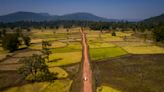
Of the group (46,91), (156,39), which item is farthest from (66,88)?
(156,39)

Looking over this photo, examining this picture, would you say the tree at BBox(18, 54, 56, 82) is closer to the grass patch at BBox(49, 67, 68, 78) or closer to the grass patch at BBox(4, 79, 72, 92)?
the grass patch at BBox(4, 79, 72, 92)

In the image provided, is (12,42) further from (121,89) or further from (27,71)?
(121,89)

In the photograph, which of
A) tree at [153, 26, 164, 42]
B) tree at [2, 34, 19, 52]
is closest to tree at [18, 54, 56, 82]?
tree at [2, 34, 19, 52]

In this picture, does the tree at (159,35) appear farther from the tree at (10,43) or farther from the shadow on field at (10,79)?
the shadow on field at (10,79)

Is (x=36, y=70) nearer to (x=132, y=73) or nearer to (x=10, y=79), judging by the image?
(x=10, y=79)

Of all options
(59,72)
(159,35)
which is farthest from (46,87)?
(159,35)

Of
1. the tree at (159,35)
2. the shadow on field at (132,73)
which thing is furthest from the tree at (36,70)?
the tree at (159,35)
